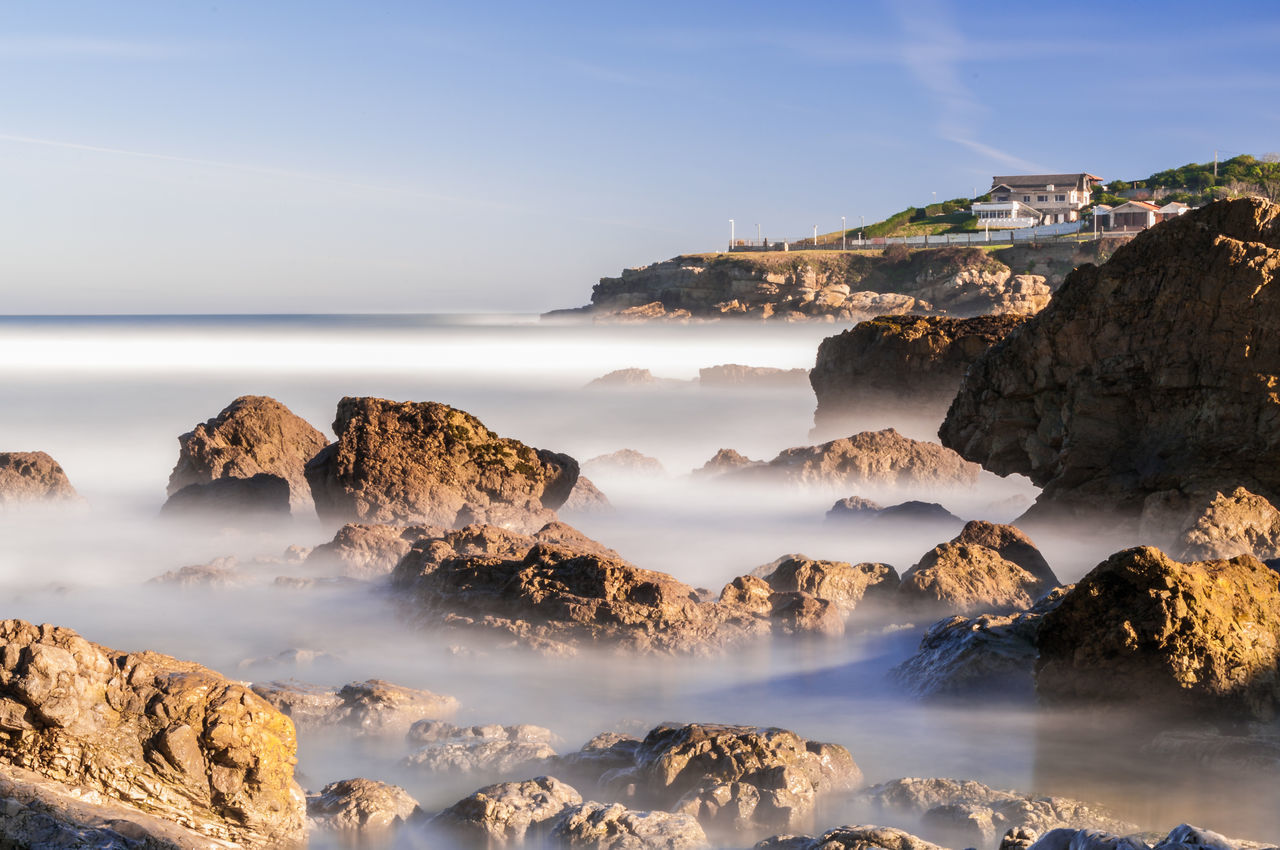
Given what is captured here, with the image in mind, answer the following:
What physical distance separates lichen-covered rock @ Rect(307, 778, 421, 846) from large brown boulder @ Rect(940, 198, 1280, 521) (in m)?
7.33

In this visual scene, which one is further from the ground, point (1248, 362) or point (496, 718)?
point (1248, 362)

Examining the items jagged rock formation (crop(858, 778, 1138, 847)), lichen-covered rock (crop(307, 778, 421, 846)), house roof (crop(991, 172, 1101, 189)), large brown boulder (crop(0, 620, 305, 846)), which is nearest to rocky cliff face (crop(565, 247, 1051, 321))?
house roof (crop(991, 172, 1101, 189))

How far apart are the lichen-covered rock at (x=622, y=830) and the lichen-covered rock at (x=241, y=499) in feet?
29.7

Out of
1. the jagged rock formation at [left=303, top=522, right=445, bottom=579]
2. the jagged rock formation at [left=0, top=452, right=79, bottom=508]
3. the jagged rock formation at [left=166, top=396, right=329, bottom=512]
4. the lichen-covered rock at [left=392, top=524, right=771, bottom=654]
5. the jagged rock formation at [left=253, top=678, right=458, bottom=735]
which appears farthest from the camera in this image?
the jagged rock formation at [left=0, top=452, right=79, bottom=508]

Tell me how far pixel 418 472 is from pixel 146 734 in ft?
25.3

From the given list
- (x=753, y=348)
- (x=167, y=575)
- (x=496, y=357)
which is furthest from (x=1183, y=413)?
(x=496, y=357)

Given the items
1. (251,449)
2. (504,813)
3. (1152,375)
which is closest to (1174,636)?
(504,813)

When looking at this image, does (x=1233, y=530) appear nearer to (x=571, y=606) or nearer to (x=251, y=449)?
(x=571, y=606)

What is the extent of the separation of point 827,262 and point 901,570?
76006 millimetres

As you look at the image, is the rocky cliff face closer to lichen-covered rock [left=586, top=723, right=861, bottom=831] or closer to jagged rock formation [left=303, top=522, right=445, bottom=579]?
jagged rock formation [left=303, top=522, right=445, bottom=579]

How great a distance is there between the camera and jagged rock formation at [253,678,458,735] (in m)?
6.31

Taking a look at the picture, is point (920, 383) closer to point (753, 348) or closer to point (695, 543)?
point (695, 543)

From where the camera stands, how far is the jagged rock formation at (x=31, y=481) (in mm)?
13930

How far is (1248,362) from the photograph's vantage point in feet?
32.2
